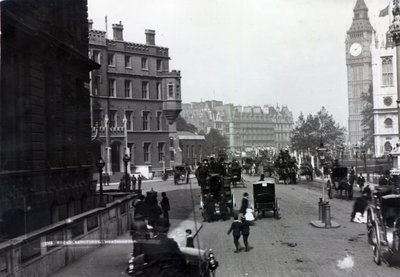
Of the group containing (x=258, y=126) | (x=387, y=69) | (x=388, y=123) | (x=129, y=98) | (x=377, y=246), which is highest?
(x=387, y=69)

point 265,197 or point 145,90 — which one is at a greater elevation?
point 145,90

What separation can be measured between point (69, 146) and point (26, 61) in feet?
Answer: 12.1

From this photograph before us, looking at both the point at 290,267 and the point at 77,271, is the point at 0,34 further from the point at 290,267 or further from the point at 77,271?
the point at 290,267

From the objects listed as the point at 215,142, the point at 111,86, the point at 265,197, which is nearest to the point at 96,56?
the point at 111,86

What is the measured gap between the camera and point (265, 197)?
62.3ft

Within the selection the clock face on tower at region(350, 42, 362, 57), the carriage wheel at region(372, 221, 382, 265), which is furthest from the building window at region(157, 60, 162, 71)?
the carriage wheel at region(372, 221, 382, 265)

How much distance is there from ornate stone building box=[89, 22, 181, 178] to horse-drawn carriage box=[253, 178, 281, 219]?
5292mm

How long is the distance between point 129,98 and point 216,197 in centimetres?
601

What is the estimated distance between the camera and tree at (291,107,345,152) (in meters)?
22.8

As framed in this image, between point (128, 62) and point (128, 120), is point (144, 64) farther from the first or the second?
point (128, 120)

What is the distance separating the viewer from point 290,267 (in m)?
11.4

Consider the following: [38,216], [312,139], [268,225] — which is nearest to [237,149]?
[312,139]

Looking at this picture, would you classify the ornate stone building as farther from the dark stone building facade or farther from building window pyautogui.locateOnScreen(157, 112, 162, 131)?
the dark stone building facade

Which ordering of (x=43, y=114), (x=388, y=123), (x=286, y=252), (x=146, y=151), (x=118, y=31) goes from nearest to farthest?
(x=286, y=252)
(x=43, y=114)
(x=118, y=31)
(x=146, y=151)
(x=388, y=123)
